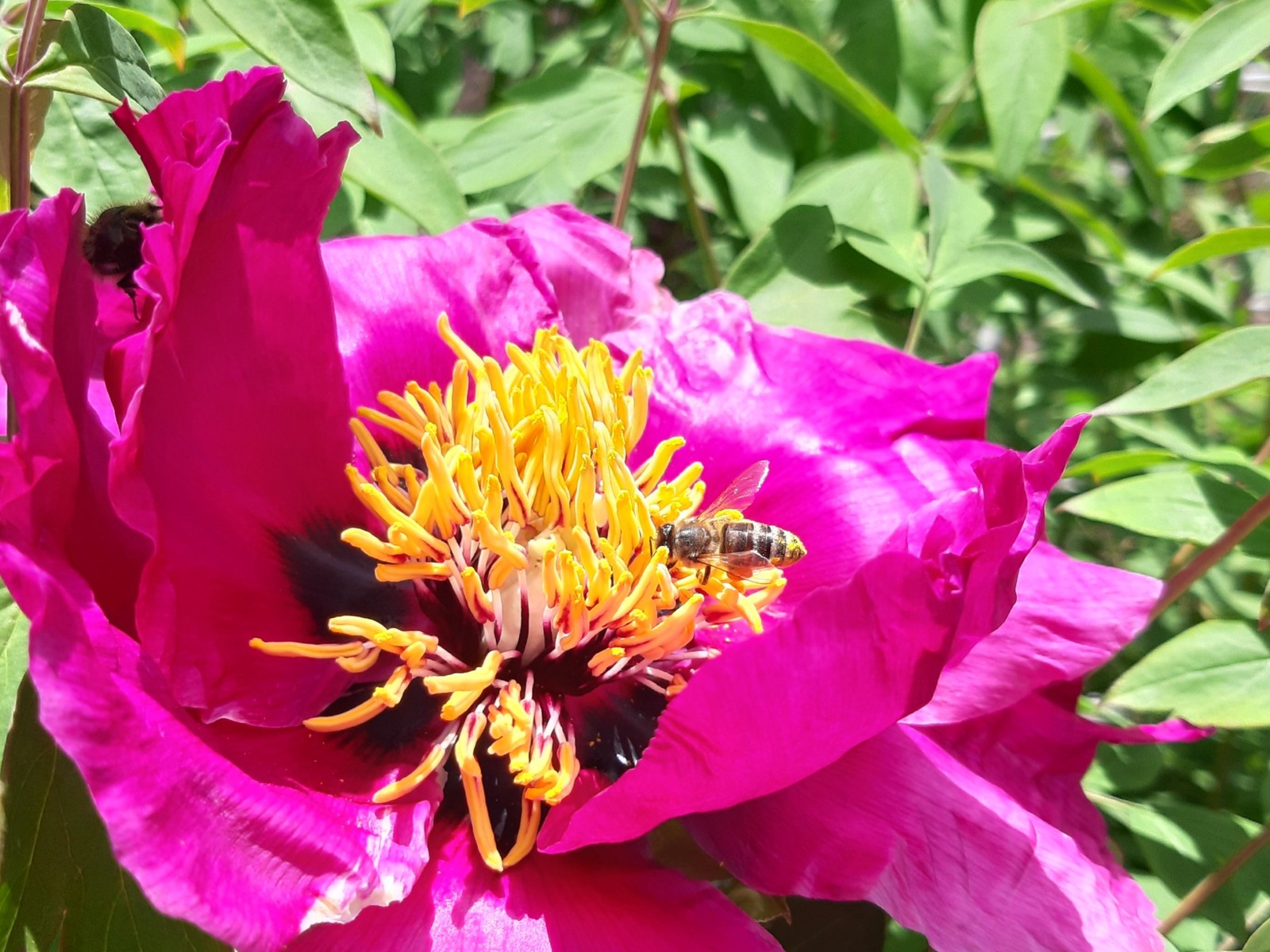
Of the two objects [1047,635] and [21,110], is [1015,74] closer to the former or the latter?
[1047,635]

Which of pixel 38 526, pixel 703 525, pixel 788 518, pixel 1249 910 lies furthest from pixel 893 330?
pixel 38 526

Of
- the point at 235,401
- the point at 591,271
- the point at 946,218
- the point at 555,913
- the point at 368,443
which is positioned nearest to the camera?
the point at 555,913

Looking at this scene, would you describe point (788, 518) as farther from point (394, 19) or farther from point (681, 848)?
point (394, 19)

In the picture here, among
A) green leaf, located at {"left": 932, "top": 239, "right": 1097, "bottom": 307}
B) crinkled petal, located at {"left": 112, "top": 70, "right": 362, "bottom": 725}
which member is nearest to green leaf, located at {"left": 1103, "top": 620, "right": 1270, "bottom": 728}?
green leaf, located at {"left": 932, "top": 239, "right": 1097, "bottom": 307}

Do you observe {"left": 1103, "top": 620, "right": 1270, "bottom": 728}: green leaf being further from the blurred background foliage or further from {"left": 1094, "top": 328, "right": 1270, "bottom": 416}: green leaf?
{"left": 1094, "top": 328, "right": 1270, "bottom": 416}: green leaf

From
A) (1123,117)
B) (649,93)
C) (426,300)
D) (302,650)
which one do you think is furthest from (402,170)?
(1123,117)

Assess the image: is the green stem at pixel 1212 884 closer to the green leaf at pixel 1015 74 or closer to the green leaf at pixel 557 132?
the green leaf at pixel 1015 74
